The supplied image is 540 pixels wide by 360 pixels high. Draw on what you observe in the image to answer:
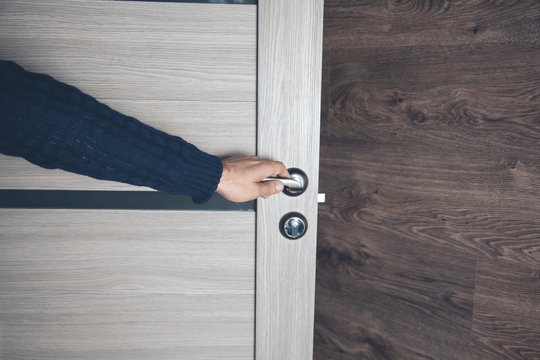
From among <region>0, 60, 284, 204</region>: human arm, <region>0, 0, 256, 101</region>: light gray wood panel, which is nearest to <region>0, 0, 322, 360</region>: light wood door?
<region>0, 0, 256, 101</region>: light gray wood panel

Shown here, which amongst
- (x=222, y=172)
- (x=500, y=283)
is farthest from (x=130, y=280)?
(x=500, y=283)

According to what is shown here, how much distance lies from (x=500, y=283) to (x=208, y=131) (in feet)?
2.76

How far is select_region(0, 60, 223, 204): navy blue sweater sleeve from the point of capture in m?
0.51

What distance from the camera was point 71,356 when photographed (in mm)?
745

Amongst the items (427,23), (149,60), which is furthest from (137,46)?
(427,23)

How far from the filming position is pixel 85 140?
0.52m

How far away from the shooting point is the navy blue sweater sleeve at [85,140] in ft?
1.68

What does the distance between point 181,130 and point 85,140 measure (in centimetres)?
19

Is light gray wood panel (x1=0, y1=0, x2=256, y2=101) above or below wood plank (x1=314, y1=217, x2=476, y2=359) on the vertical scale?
above

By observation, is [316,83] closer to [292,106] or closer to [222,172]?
[292,106]

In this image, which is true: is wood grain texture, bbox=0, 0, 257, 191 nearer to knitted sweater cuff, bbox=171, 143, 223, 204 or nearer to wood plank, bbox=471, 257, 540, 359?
knitted sweater cuff, bbox=171, 143, 223, 204

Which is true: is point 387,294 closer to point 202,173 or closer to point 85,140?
point 202,173

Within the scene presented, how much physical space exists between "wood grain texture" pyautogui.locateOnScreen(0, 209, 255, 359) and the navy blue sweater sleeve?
16 centimetres

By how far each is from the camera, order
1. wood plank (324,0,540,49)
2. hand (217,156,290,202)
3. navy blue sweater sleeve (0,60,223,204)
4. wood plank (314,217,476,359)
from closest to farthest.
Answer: navy blue sweater sleeve (0,60,223,204) → hand (217,156,290,202) → wood plank (324,0,540,49) → wood plank (314,217,476,359)
